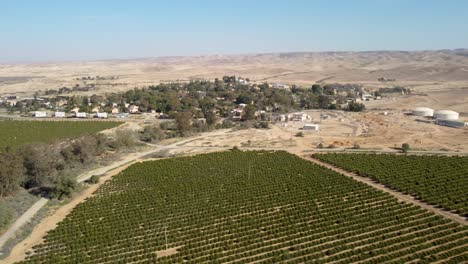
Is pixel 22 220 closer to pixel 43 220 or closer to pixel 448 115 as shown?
pixel 43 220

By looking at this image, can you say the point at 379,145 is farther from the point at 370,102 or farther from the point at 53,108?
the point at 53,108

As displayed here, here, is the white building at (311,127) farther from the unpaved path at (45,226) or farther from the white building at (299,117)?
the unpaved path at (45,226)

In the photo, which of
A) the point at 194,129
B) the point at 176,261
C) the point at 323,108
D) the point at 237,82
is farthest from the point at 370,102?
the point at 176,261

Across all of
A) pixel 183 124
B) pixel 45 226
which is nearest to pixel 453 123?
pixel 183 124

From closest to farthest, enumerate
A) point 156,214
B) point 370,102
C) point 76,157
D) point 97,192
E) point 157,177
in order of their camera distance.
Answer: point 156,214 → point 97,192 → point 157,177 → point 76,157 → point 370,102

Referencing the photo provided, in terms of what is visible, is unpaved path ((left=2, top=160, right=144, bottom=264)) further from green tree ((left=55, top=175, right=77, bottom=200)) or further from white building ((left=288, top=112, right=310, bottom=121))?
white building ((left=288, top=112, right=310, bottom=121))

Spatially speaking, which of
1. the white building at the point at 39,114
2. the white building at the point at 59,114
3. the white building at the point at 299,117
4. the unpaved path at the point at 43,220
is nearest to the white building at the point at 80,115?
the white building at the point at 59,114
